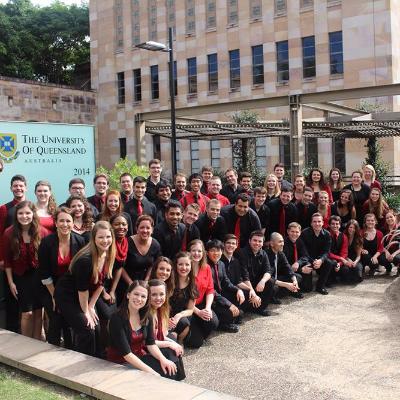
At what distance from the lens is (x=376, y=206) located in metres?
10.0

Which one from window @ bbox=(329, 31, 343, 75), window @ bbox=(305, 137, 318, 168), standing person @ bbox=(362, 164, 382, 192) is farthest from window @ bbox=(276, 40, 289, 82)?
standing person @ bbox=(362, 164, 382, 192)

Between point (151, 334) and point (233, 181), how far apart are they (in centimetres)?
464

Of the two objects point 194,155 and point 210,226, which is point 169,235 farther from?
point 194,155

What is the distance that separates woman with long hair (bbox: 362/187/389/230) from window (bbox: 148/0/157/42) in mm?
28723

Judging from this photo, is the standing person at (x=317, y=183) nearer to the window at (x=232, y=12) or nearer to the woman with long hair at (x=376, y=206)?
the woman with long hair at (x=376, y=206)

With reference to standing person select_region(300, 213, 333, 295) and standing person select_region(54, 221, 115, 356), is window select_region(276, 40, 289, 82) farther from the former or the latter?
standing person select_region(54, 221, 115, 356)

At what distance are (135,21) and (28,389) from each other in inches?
1384

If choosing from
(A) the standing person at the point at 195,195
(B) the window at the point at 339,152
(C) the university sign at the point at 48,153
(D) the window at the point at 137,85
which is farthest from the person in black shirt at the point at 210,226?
(D) the window at the point at 137,85

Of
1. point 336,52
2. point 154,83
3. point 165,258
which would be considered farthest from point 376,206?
point 154,83

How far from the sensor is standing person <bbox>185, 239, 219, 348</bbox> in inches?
257

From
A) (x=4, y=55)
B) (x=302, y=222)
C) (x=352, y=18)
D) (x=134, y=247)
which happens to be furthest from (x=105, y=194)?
(x=4, y=55)

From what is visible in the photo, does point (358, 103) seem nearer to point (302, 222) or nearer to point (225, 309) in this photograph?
point (302, 222)

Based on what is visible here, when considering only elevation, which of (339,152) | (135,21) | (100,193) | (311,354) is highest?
(135,21)

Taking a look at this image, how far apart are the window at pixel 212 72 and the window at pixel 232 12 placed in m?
2.20
